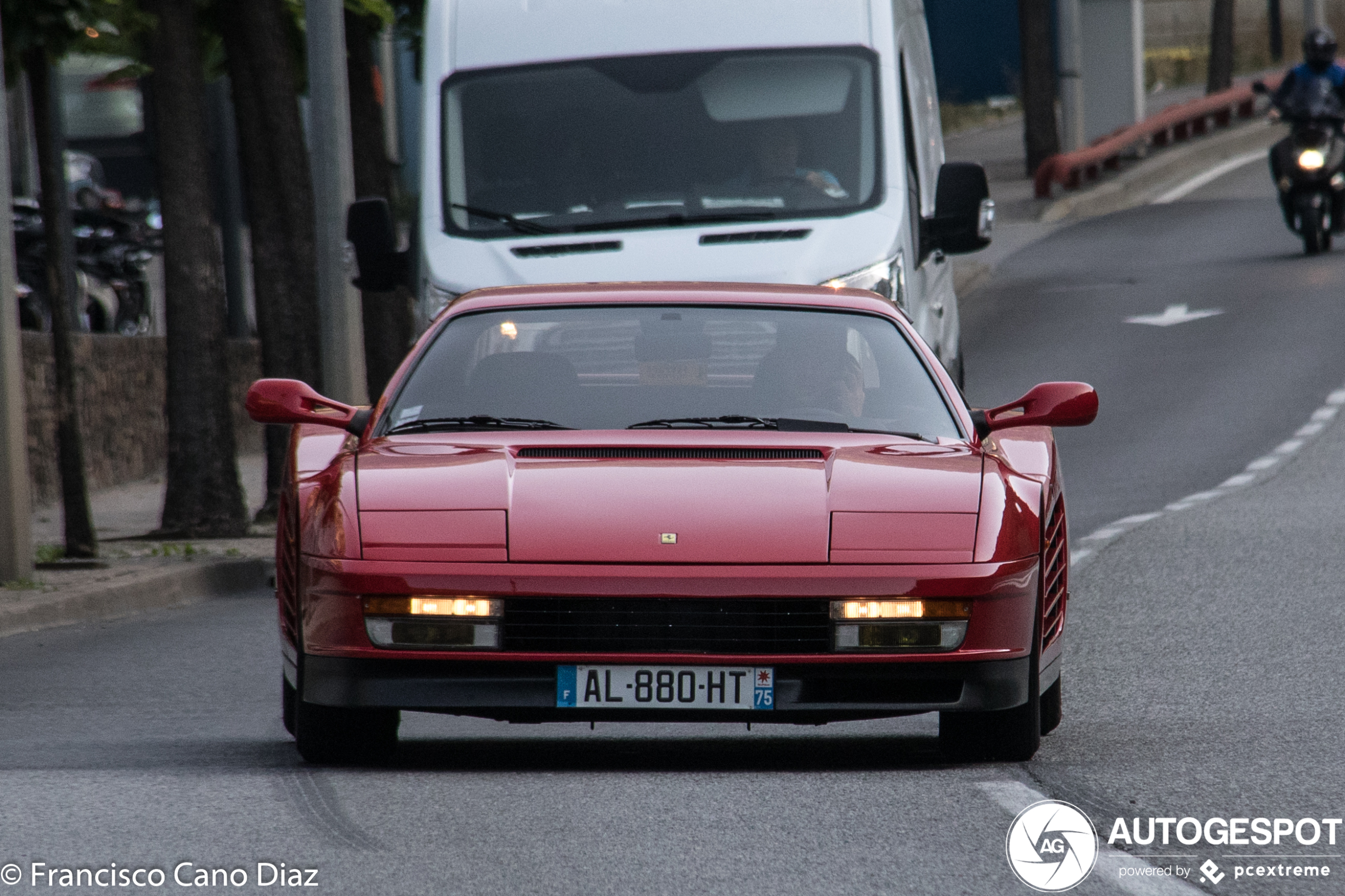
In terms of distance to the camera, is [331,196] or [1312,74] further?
[1312,74]

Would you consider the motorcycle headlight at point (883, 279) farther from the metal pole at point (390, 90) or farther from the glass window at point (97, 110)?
the glass window at point (97, 110)

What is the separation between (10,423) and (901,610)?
8.39 m

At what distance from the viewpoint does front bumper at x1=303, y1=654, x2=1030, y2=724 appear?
6.88 metres

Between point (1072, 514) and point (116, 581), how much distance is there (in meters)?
5.82

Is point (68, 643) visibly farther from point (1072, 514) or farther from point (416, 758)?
point (1072, 514)

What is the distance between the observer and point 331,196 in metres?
17.9

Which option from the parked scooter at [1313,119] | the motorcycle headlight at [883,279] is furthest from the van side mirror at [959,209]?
the parked scooter at [1313,119]

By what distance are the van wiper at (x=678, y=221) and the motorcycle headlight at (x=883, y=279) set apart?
0.60 m

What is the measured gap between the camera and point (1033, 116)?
4597 cm

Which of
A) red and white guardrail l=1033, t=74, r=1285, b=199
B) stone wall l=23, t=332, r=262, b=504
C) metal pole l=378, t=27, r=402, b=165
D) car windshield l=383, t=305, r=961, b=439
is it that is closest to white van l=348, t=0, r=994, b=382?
car windshield l=383, t=305, r=961, b=439

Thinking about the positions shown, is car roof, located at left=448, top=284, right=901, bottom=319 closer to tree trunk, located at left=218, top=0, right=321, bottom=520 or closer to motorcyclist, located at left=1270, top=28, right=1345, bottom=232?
tree trunk, located at left=218, top=0, right=321, bottom=520

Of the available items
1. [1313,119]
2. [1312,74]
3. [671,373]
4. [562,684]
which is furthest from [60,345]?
[1312,74]

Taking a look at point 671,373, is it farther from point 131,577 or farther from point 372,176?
point 372,176

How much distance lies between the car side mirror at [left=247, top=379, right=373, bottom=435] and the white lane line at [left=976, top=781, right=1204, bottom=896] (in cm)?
245
